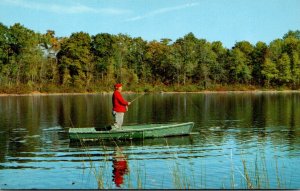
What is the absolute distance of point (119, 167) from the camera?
16047 millimetres

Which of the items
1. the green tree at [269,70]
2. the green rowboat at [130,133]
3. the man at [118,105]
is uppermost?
the green tree at [269,70]

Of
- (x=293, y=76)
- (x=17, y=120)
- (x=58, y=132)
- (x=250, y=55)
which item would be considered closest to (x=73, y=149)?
(x=58, y=132)

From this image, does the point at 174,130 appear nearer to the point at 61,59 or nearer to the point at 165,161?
the point at 165,161

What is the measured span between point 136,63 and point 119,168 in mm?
84981

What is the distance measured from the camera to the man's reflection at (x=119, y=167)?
14211 millimetres

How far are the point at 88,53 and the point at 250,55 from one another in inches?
1458

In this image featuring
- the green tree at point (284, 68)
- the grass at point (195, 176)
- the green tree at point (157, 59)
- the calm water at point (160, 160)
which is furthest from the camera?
the green tree at point (157, 59)

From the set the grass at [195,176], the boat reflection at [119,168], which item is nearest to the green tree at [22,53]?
the boat reflection at [119,168]

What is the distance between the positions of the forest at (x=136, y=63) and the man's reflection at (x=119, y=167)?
211ft

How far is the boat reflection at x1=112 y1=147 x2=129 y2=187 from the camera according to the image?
1409cm

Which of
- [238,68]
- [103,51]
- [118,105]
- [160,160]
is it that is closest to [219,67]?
[238,68]

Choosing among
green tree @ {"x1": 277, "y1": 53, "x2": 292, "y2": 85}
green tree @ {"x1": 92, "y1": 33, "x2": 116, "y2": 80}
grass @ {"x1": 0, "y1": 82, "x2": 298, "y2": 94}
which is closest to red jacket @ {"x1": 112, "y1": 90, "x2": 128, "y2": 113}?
grass @ {"x1": 0, "y1": 82, "x2": 298, "y2": 94}

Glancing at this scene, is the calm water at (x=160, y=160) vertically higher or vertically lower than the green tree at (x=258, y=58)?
lower

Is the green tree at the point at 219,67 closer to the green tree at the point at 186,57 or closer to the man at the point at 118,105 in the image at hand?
the green tree at the point at 186,57
